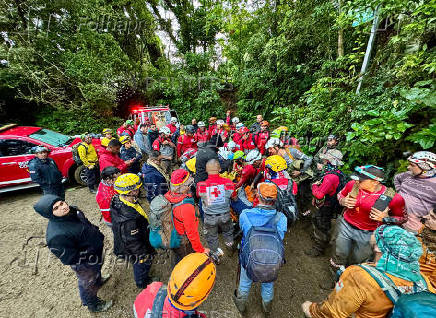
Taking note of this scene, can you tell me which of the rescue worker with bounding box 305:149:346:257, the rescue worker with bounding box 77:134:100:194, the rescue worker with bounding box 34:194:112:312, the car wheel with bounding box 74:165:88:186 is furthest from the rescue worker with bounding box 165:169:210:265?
the car wheel with bounding box 74:165:88:186

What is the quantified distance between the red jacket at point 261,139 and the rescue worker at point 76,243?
4868mm

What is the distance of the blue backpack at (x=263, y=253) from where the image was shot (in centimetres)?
185

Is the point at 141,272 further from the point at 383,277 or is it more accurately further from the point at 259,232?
the point at 383,277

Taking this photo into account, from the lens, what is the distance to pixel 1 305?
260cm

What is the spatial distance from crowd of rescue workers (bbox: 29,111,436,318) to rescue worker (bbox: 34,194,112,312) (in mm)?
11

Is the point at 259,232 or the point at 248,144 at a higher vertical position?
the point at 248,144

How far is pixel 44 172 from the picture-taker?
394cm

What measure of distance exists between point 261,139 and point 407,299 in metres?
5.10

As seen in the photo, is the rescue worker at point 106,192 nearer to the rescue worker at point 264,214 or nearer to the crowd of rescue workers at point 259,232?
the crowd of rescue workers at point 259,232

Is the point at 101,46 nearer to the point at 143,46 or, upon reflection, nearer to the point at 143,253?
the point at 143,46

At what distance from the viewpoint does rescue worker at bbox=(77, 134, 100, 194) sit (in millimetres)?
4867

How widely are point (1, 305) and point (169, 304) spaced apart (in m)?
3.40

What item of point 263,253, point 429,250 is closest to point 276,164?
point 263,253

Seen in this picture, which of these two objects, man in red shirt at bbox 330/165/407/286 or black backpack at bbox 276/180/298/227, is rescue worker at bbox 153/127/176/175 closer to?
black backpack at bbox 276/180/298/227
